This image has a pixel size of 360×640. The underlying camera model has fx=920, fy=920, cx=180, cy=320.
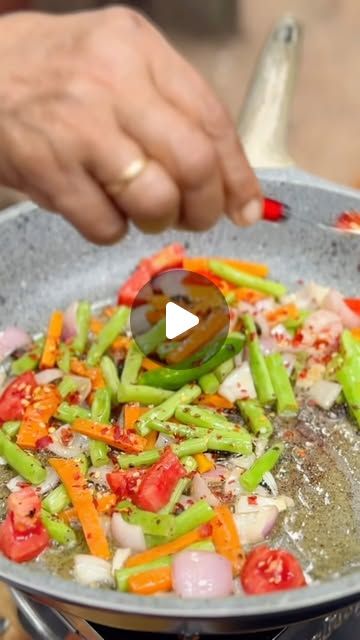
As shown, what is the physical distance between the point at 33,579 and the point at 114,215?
1.19 feet

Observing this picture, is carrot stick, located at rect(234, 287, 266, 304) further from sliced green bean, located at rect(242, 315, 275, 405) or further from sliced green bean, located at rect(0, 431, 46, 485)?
sliced green bean, located at rect(0, 431, 46, 485)

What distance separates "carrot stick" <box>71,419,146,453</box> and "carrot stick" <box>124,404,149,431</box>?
3 centimetres

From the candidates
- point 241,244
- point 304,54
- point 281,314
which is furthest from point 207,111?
point 304,54

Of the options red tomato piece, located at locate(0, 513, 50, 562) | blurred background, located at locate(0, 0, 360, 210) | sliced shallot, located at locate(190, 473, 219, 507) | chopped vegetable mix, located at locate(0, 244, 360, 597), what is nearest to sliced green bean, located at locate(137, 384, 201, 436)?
chopped vegetable mix, located at locate(0, 244, 360, 597)

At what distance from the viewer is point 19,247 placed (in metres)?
1.48

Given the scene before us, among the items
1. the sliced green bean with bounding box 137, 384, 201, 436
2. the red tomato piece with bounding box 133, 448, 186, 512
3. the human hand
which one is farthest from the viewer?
the sliced green bean with bounding box 137, 384, 201, 436

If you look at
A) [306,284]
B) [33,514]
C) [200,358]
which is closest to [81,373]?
[200,358]

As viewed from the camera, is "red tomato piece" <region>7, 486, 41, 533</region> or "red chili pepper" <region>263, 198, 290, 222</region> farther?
"red chili pepper" <region>263, 198, 290, 222</region>

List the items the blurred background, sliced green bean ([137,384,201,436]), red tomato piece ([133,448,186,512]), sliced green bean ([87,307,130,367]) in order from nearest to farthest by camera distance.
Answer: red tomato piece ([133,448,186,512]), sliced green bean ([137,384,201,436]), sliced green bean ([87,307,130,367]), the blurred background

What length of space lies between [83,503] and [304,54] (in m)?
1.86

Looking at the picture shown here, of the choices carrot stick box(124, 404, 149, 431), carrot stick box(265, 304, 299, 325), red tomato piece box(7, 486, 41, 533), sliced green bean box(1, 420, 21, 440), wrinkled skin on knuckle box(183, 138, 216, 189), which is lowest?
sliced green bean box(1, 420, 21, 440)

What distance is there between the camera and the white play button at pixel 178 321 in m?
1.30

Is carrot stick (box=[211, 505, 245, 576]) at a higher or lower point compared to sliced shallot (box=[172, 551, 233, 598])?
lower

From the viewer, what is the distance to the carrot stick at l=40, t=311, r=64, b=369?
1.35 metres
